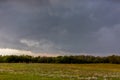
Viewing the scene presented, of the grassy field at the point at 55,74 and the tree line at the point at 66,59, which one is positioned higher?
the tree line at the point at 66,59

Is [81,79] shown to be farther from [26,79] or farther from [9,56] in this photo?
[9,56]

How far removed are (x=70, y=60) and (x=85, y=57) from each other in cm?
570

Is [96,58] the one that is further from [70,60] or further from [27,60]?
[27,60]

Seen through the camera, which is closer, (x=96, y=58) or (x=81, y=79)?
(x=81, y=79)

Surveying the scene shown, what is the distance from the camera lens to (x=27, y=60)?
391 feet

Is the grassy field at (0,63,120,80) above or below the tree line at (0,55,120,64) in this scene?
below

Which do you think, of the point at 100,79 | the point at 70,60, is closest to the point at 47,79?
the point at 100,79

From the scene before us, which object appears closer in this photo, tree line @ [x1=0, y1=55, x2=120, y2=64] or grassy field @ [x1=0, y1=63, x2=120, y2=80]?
grassy field @ [x1=0, y1=63, x2=120, y2=80]

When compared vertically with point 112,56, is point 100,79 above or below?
below

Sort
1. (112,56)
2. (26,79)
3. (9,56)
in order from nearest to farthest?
(26,79) → (112,56) → (9,56)

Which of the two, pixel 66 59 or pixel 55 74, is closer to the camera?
pixel 55 74

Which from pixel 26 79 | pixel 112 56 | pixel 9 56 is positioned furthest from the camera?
pixel 9 56

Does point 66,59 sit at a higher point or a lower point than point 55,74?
higher

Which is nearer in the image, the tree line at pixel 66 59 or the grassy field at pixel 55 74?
the grassy field at pixel 55 74
